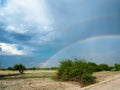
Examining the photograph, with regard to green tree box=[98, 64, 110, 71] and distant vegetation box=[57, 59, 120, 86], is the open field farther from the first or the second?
green tree box=[98, 64, 110, 71]

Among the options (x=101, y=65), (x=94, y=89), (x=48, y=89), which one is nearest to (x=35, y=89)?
(x=48, y=89)

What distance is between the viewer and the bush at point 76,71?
24.6m

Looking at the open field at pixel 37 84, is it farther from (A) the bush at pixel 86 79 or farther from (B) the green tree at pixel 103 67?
(B) the green tree at pixel 103 67

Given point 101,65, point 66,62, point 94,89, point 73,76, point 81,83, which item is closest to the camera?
point 94,89

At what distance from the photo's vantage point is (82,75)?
992 inches

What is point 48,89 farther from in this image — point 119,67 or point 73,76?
point 119,67

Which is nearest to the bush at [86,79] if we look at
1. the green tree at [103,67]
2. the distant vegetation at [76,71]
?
the distant vegetation at [76,71]

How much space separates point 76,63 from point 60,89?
8.65 metres

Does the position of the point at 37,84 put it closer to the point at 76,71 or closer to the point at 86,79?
the point at 86,79

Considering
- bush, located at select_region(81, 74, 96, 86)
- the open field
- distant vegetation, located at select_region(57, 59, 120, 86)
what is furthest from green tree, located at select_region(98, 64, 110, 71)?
bush, located at select_region(81, 74, 96, 86)

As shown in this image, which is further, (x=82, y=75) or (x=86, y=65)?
(x=86, y=65)

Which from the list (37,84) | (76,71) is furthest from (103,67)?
(37,84)

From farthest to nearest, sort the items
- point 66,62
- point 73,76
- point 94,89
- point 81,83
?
point 66,62 → point 73,76 → point 81,83 → point 94,89

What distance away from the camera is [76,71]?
86.7 ft
